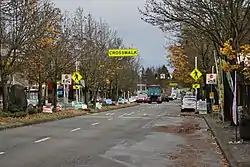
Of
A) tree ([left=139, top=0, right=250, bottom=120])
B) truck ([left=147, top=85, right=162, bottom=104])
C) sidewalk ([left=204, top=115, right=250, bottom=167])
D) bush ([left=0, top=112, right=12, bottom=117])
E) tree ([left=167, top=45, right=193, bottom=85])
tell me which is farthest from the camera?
truck ([left=147, top=85, right=162, bottom=104])

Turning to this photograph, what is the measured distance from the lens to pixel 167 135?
23484mm

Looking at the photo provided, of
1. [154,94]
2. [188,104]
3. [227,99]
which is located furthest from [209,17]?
[154,94]

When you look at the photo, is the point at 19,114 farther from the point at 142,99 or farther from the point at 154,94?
the point at 142,99

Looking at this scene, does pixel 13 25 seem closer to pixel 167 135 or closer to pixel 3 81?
pixel 3 81

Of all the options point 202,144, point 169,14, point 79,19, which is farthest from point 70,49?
point 202,144

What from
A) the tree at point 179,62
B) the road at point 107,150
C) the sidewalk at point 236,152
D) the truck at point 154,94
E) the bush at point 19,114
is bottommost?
the road at point 107,150

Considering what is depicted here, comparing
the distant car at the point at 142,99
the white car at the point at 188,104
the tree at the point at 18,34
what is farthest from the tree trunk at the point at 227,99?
the distant car at the point at 142,99

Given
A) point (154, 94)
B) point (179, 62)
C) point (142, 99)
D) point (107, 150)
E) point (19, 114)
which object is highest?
point (179, 62)

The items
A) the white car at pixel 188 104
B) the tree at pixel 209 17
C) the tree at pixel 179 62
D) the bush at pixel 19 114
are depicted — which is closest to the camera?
the tree at pixel 209 17

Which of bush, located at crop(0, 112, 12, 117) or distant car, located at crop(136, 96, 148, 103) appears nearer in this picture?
bush, located at crop(0, 112, 12, 117)

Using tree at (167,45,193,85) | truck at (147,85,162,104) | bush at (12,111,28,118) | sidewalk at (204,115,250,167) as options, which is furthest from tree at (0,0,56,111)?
truck at (147,85,162,104)

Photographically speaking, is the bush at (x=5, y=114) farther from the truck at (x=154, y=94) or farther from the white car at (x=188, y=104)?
the truck at (x=154, y=94)

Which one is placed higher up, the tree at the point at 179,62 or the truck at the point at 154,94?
the tree at the point at 179,62

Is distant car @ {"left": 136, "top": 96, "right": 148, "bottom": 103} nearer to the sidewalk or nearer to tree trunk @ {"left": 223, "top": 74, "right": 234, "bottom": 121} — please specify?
tree trunk @ {"left": 223, "top": 74, "right": 234, "bottom": 121}
